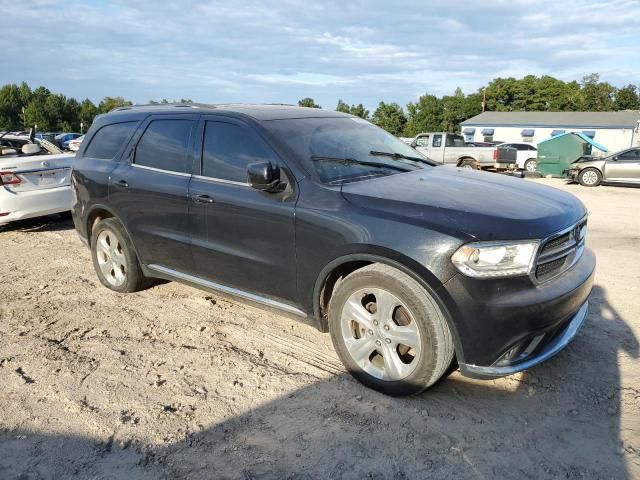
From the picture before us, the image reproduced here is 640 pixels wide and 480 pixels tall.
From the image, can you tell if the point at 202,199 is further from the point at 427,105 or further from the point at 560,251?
the point at 427,105

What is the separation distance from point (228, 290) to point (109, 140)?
2.27 metres

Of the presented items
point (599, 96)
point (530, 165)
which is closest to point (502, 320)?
point (530, 165)

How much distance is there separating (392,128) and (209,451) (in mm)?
59626

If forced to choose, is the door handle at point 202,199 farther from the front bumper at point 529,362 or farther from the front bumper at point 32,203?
the front bumper at point 32,203

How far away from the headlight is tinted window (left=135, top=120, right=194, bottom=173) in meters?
2.45

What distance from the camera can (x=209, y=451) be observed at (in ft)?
8.96

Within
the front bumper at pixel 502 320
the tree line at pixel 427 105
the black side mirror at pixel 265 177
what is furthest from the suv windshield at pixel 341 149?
the tree line at pixel 427 105

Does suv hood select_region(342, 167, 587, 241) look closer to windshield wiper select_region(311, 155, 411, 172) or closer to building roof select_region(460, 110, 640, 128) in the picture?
windshield wiper select_region(311, 155, 411, 172)

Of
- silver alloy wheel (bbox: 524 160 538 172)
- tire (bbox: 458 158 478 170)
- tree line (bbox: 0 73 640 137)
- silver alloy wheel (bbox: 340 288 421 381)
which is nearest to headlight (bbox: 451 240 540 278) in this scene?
silver alloy wheel (bbox: 340 288 421 381)

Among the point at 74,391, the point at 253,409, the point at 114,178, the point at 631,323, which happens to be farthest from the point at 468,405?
the point at 114,178

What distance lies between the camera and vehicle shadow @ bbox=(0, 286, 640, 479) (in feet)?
8.44

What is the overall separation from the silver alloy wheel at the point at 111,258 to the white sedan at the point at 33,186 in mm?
2970

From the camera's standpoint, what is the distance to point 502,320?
9.14 feet

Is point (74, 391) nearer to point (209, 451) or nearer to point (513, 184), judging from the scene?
point (209, 451)
